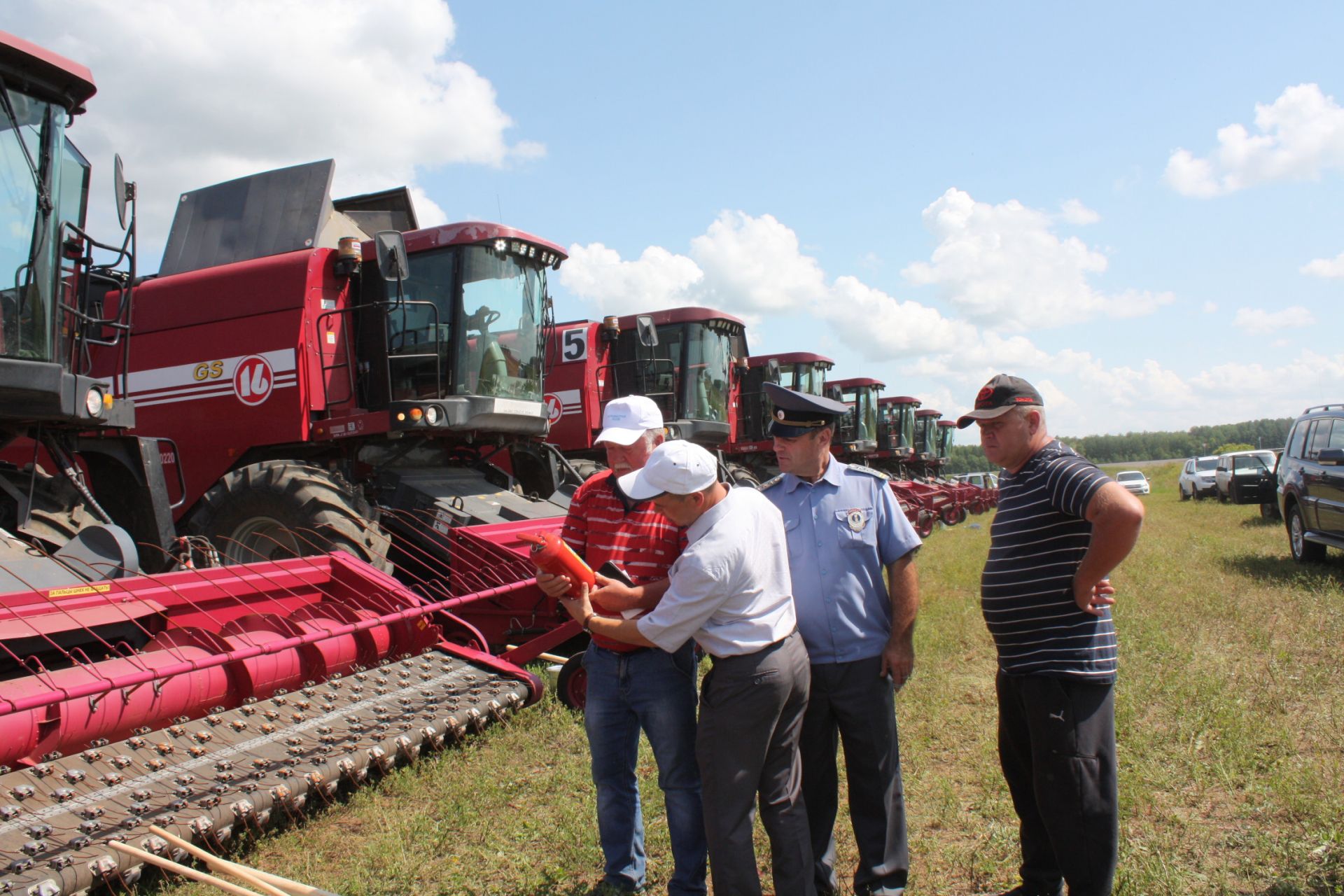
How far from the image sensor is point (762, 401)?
16766 millimetres

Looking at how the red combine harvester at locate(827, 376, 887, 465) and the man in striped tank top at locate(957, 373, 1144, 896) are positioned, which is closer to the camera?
the man in striped tank top at locate(957, 373, 1144, 896)

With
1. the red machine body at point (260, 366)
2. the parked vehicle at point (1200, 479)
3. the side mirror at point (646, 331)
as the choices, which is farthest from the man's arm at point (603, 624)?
the parked vehicle at point (1200, 479)

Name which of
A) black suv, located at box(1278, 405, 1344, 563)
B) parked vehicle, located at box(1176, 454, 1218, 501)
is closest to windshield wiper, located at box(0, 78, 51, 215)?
black suv, located at box(1278, 405, 1344, 563)

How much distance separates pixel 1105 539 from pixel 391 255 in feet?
16.7

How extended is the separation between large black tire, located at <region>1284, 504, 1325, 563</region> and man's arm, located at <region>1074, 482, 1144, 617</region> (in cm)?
920

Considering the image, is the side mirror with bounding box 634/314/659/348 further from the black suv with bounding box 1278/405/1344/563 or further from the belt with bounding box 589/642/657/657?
the belt with bounding box 589/642/657/657

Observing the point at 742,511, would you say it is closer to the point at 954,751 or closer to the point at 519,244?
the point at 954,751

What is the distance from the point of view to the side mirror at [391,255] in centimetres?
630

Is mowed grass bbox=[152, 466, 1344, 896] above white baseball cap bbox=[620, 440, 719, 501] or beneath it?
beneath

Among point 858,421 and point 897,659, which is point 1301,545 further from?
point 858,421

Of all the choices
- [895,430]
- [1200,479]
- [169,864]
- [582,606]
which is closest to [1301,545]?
[582,606]

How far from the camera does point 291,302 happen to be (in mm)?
7043

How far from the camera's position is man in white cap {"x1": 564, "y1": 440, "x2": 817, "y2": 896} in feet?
8.72

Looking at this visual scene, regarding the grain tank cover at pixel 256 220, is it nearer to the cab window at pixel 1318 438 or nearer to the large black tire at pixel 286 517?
the large black tire at pixel 286 517
